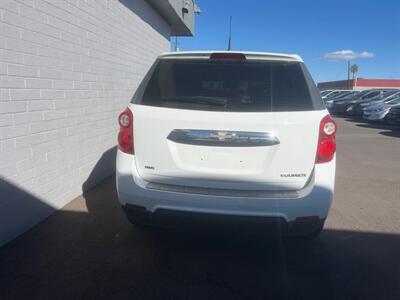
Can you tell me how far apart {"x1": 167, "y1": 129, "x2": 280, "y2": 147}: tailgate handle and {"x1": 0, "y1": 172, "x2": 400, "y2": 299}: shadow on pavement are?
85 centimetres

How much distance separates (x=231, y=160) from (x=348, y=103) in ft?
77.7

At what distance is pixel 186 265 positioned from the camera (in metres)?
3.22

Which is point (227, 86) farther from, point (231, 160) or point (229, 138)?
point (231, 160)

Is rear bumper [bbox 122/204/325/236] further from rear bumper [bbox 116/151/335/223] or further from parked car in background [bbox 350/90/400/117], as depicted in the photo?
parked car in background [bbox 350/90/400/117]

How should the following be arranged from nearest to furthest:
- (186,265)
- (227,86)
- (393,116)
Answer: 1. (227,86)
2. (186,265)
3. (393,116)

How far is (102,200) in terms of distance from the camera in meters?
4.89

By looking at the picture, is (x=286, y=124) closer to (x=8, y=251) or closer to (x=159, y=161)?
(x=159, y=161)

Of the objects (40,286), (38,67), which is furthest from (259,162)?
(38,67)

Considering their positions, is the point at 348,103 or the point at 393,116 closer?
the point at 393,116

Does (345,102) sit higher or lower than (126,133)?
lower

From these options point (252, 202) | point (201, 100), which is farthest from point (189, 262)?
point (201, 100)

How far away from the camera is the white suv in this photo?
2.73 metres

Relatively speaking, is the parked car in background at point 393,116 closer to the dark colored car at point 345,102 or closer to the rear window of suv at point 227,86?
the dark colored car at point 345,102

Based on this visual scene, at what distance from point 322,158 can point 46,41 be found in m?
3.33
